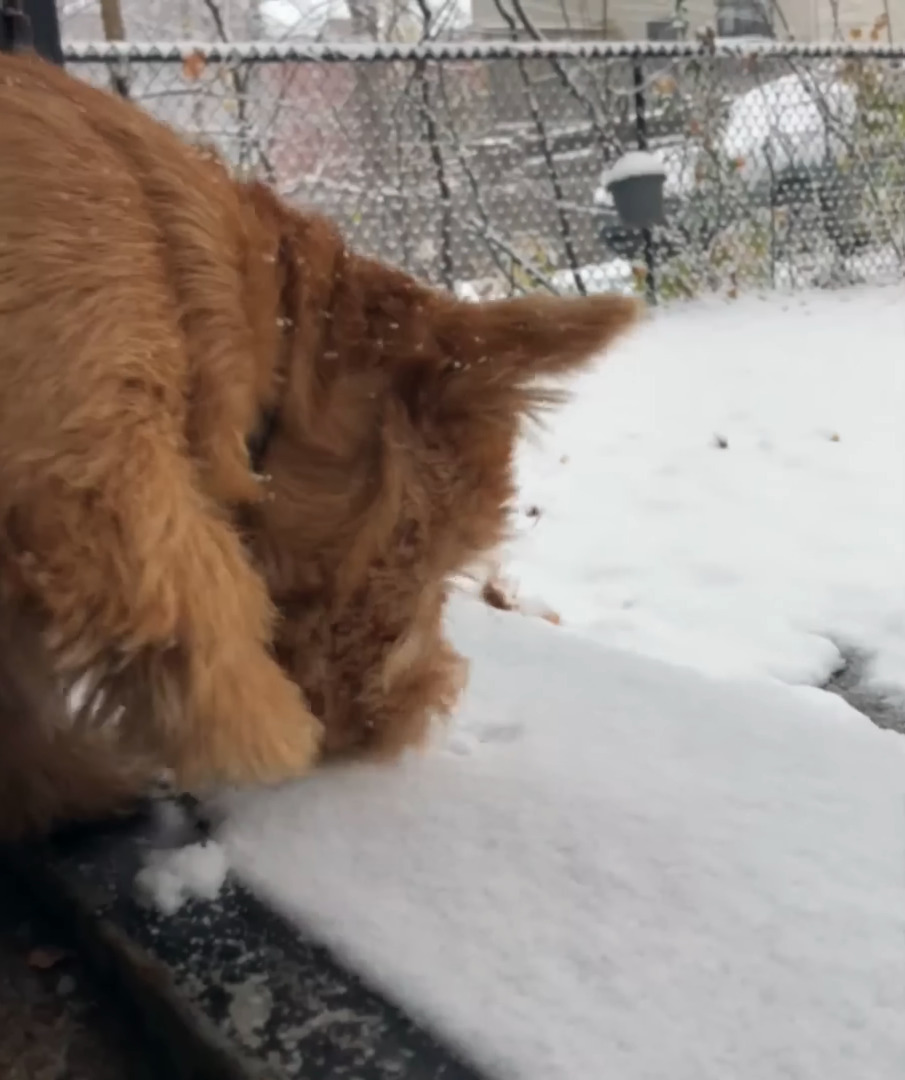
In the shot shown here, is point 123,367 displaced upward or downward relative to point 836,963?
upward

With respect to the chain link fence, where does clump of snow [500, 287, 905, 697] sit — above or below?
below

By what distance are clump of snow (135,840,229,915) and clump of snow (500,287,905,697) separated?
49 cm

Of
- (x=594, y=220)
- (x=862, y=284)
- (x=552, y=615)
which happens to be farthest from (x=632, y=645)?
(x=862, y=284)

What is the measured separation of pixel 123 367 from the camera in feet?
3.37

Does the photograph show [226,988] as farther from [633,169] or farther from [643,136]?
[643,136]

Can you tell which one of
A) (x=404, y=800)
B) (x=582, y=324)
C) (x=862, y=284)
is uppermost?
(x=582, y=324)

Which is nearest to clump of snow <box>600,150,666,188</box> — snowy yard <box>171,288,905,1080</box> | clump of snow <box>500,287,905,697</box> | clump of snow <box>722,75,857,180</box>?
clump of snow <box>722,75,857,180</box>

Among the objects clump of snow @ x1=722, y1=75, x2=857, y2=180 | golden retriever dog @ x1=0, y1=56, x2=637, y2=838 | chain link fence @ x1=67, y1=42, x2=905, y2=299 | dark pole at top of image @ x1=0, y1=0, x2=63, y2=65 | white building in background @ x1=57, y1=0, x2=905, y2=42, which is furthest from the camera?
clump of snow @ x1=722, y1=75, x2=857, y2=180

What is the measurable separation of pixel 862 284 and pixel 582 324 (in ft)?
20.6

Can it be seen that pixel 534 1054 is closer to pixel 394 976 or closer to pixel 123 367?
pixel 394 976

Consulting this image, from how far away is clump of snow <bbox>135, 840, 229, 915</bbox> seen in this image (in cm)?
112

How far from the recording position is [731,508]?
3.26 m

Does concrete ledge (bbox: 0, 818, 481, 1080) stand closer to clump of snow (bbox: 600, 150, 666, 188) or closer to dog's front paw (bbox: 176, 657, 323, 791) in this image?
dog's front paw (bbox: 176, 657, 323, 791)

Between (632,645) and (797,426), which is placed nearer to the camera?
(632,645)
